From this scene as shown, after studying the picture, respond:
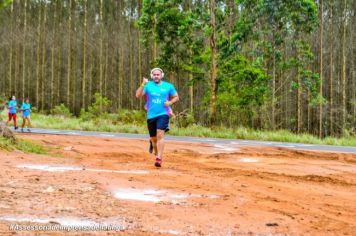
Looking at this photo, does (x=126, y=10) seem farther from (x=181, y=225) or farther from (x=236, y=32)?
(x=181, y=225)

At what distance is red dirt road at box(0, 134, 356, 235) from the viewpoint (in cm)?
470

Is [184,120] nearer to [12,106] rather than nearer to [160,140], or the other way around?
[12,106]

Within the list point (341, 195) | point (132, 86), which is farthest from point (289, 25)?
point (132, 86)

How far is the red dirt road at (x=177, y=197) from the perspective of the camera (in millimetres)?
4703

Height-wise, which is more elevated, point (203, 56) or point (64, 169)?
point (203, 56)

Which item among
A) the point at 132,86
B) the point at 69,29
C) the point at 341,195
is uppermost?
the point at 69,29

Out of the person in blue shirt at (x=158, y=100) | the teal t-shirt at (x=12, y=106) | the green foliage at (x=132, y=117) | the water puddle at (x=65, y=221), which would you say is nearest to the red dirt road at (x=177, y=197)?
the water puddle at (x=65, y=221)

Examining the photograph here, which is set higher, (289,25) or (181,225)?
(289,25)

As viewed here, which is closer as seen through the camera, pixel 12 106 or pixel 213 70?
pixel 12 106

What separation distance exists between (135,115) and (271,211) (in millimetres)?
24242

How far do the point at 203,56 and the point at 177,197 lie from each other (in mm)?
A: 20133

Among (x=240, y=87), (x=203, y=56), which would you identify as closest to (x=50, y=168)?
(x=240, y=87)

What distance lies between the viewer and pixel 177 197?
6.07 m

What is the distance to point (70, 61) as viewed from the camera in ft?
193
